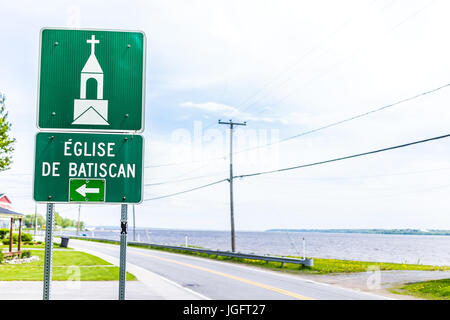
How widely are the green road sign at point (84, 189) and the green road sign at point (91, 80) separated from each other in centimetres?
43

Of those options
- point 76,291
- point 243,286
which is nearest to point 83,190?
point 76,291

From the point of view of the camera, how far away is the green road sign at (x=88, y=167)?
3648mm

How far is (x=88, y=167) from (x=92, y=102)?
53 centimetres

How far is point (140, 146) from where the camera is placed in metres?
3.71

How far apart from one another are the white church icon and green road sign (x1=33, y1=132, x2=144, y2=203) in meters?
0.13

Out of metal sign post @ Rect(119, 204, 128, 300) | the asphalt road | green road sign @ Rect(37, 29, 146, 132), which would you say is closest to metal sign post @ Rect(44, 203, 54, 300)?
metal sign post @ Rect(119, 204, 128, 300)

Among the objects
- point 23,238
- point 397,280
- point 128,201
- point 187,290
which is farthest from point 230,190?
point 128,201

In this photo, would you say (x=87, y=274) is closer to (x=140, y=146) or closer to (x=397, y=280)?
(x=397, y=280)

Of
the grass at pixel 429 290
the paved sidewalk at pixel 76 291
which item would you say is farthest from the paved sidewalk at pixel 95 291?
the grass at pixel 429 290

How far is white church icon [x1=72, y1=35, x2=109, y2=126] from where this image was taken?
11.8 ft

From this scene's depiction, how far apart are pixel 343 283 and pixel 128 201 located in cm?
1685

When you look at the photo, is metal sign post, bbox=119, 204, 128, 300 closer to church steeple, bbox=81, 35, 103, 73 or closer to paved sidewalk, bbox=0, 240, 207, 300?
church steeple, bbox=81, 35, 103, 73

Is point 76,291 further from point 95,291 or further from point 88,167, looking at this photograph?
point 88,167

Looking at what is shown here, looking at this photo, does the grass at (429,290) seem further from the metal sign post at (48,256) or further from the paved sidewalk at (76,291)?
the metal sign post at (48,256)
